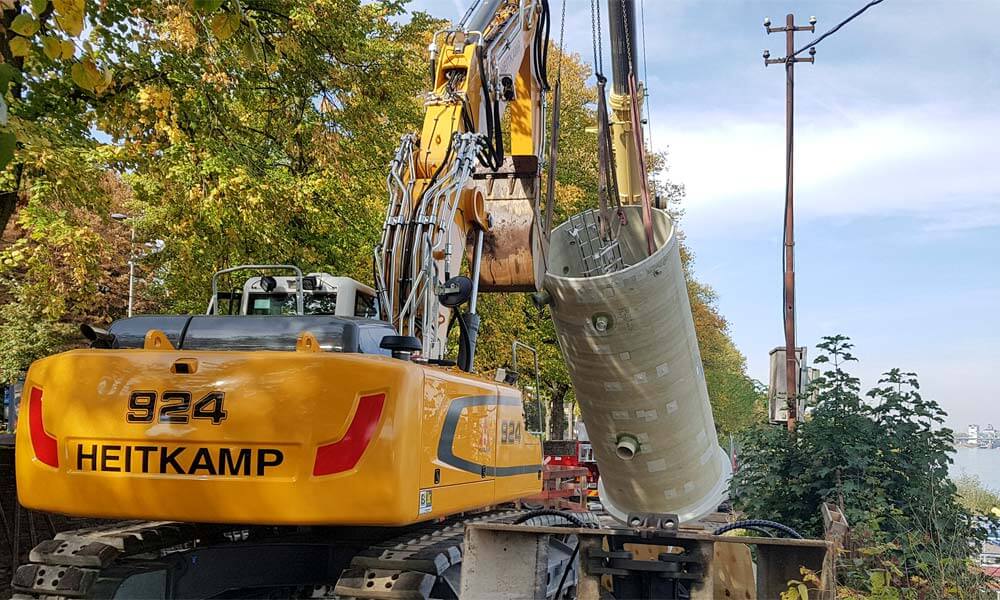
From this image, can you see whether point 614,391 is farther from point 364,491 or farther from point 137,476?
point 137,476

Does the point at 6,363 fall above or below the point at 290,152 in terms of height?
below

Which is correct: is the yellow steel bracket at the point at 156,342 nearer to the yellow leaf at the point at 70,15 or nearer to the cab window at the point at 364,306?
the yellow leaf at the point at 70,15

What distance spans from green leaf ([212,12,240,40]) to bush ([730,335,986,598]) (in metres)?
5.74

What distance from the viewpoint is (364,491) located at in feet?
16.2

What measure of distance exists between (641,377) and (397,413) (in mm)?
2768

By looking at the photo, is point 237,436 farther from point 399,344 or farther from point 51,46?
point 51,46

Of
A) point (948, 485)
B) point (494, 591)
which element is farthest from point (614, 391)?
point (948, 485)

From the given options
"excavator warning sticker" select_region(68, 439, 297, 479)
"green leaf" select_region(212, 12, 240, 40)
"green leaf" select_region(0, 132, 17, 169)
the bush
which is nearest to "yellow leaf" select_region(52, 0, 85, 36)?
"green leaf" select_region(212, 12, 240, 40)

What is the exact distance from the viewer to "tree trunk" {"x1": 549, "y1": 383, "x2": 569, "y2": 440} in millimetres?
28984

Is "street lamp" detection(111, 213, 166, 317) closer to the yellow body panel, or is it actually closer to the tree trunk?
the yellow body panel

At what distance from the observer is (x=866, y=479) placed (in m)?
8.73

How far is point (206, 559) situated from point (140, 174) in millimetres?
7878

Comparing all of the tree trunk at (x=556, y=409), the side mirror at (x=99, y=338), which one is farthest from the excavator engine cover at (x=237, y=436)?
the tree trunk at (x=556, y=409)

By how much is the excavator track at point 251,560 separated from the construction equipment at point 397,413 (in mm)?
16
